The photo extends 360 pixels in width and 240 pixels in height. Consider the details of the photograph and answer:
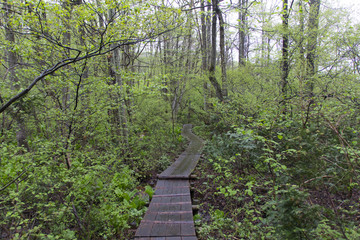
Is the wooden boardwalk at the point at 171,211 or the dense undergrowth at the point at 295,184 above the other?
the dense undergrowth at the point at 295,184

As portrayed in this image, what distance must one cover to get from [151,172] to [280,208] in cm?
524

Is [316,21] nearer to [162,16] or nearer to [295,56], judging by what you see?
[295,56]

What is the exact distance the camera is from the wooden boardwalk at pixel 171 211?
3355 millimetres

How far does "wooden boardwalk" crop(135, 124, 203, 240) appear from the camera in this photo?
11.0ft

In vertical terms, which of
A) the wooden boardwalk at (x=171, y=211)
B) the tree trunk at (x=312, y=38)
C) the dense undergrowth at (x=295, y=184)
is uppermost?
the tree trunk at (x=312, y=38)

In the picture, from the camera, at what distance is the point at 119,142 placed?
6742 mm

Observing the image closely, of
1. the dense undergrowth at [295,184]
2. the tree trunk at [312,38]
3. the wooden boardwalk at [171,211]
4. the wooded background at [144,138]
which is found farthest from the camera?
the tree trunk at [312,38]

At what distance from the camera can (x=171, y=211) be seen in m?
4.08

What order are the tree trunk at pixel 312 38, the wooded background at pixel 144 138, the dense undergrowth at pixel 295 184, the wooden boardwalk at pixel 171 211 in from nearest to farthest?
the dense undergrowth at pixel 295 184 → the wooded background at pixel 144 138 → the wooden boardwalk at pixel 171 211 → the tree trunk at pixel 312 38

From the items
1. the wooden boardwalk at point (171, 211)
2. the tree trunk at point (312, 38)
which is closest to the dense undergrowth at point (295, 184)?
the wooden boardwalk at point (171, 211)

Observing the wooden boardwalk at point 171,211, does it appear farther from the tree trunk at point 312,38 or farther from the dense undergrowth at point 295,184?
the tree trunk at point 312,38

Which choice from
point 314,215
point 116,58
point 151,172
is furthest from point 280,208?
point 116,58

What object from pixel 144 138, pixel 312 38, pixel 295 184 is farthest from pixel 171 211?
pixel 312 38

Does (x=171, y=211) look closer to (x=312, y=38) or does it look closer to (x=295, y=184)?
→ (x=295, y=184)
